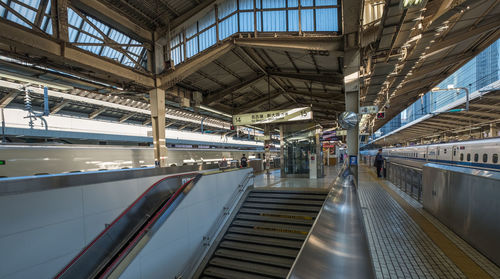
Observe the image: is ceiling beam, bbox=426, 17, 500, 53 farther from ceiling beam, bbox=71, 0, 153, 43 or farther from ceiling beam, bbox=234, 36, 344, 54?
ceiling beam, bbox=71, 0, 153, 43

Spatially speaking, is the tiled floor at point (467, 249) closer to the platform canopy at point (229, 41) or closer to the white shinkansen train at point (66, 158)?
the platform canopy at point (229, 41)

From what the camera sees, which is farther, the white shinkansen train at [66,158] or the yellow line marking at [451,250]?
the white shinkansen train at [66,158]

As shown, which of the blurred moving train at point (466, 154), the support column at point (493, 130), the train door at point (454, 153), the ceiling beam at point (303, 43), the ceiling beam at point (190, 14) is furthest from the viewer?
the support column at point (493, 130)

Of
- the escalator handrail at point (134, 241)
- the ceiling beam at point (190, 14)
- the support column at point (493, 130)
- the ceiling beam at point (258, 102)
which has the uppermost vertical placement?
the ceiling beam at point (190, 14)

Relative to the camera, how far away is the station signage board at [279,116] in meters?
10.6

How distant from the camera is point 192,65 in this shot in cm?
1108

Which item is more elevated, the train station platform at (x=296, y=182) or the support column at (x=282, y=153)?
the support column at (x=282, y=153)

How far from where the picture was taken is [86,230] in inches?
181

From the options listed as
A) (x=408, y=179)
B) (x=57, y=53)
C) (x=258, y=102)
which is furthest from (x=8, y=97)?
(x=408, y=179)

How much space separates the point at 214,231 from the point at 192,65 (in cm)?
735

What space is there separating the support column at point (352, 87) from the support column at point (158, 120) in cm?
849

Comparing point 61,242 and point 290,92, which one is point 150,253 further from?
point 290,92

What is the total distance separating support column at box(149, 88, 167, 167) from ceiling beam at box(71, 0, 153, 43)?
267 centimetres

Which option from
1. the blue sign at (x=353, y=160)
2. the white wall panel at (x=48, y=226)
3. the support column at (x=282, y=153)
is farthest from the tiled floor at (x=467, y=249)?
the support column at (x=282, y=153)
